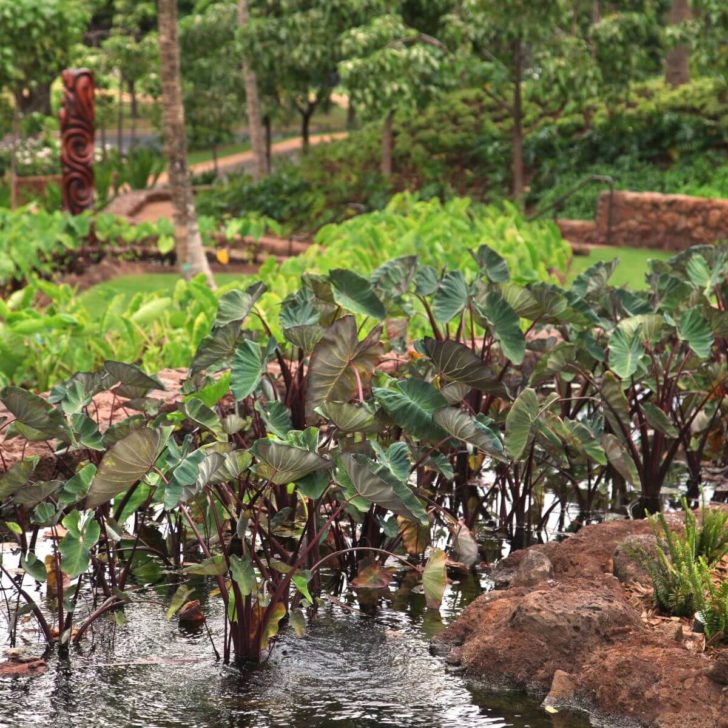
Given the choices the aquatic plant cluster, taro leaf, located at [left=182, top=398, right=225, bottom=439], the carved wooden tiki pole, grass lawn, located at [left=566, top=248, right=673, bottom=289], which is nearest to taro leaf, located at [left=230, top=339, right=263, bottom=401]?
the aquatic plant cluster

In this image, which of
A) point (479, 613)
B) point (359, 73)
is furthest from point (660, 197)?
point (479, 613)

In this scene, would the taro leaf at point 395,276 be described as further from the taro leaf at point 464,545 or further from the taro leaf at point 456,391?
the taro leaf at point 464,545

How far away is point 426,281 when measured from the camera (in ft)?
19.0

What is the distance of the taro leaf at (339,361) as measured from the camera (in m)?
4.82

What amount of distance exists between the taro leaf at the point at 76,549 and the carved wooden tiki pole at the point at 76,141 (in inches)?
487

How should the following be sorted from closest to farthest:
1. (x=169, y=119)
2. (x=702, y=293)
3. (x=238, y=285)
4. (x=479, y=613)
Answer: (x=479, y=613), (x=702, y=293), (x=238, y=285), (x=169, y=119)

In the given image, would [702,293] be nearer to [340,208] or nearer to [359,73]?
[359,73]

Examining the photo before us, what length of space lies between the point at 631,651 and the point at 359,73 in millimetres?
13694

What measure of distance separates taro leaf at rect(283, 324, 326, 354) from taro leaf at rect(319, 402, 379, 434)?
1.75 feet

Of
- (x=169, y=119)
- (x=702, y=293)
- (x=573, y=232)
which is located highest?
(x=169, y=119)

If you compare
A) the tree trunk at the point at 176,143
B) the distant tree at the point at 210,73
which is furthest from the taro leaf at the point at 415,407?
the distant tree at the point at 210,73

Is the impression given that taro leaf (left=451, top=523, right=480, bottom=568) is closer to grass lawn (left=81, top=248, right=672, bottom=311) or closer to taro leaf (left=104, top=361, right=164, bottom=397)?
taro leaf (left=104, top=361, right=164, bottom=397)

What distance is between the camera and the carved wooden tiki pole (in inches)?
635

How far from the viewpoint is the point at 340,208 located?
Result: 1914 cm
